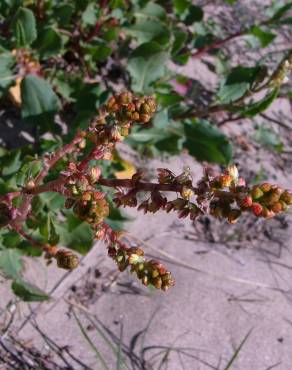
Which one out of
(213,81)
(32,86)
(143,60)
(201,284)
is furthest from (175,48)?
(201,284)

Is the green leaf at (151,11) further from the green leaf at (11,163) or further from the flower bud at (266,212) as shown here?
the flower bud at (266,212)

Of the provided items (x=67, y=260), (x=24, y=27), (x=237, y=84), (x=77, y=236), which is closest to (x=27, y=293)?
(x=77, y=236)

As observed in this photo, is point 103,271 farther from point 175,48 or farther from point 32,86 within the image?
point 175,48

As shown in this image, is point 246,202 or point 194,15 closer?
point 246,202

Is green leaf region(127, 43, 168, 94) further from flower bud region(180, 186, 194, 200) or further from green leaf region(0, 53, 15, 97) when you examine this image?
flower bud region(180, 186, 194, 200)

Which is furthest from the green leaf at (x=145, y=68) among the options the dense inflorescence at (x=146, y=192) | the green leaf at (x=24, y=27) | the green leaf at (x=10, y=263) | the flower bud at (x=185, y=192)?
the flower bud at (x=185, y=192)

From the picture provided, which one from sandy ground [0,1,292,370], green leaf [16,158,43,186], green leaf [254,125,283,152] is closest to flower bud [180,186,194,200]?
green leaf [16,158,43,186]

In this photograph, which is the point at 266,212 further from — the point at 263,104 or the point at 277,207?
the point at 263,104
